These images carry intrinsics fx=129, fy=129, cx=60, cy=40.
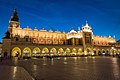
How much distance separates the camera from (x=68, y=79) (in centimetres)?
743

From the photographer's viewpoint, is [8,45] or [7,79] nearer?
[7,79]

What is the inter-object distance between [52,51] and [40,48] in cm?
652

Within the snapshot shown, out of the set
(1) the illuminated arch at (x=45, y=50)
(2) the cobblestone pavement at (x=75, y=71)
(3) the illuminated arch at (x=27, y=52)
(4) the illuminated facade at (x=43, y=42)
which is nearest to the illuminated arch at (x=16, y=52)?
(4) the illuminated facade at (x=43, y=42)

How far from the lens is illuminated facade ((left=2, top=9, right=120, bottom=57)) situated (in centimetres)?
4619

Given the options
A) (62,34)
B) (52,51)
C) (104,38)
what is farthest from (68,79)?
(104,38)

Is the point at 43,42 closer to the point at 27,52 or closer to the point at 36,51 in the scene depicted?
the point at 36,51

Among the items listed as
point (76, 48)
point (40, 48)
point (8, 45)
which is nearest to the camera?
point (8, 45)

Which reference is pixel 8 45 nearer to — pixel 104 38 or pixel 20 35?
pixel 20 35

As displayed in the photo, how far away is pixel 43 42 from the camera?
64812 millimetres

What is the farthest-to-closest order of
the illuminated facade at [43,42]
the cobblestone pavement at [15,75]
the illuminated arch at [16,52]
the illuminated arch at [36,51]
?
the illuminated arch at [36,51] < the illuminated facade at [43,42] < the illuminated arch at [16,52] < the cobblestone pavement at [15,75]

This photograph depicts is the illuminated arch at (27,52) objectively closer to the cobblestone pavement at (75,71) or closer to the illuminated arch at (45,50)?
the illuminated arch at (45,50)

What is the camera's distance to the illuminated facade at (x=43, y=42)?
46.2m

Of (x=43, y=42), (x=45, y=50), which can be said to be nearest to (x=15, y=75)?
(x=45, y=50)

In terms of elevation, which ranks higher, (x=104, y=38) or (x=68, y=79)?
(x=104, y=38)
